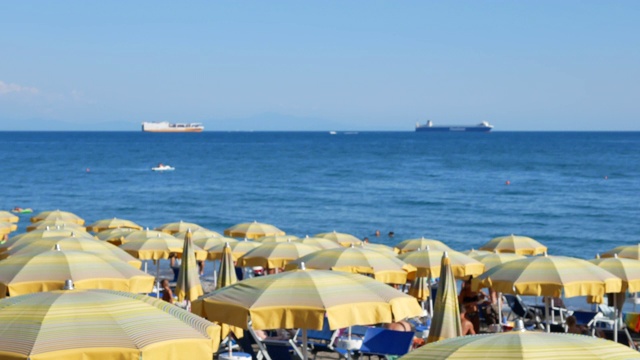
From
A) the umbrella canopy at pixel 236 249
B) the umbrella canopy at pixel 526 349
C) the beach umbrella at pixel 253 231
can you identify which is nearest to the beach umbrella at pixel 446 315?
the umbrella canopy at pixel 526 349

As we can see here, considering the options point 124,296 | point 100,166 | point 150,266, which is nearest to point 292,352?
point 124,296

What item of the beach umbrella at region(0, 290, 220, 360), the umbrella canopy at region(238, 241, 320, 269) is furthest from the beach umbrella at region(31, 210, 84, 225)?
the beach umbrella at region(0, 290, 220, 360)

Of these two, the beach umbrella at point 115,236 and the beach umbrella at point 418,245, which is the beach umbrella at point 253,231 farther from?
the beach umbrella at point 418,245

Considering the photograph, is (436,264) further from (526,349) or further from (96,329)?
(526,349)

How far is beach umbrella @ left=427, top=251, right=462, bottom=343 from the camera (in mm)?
8961

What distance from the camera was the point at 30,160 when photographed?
102m

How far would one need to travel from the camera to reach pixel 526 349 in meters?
4.56

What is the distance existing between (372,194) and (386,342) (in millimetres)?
50450

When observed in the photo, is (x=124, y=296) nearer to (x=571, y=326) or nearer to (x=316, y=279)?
(x=316, y=279)

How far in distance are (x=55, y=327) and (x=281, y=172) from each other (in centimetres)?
7967

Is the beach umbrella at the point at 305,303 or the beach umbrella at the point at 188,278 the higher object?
the beach umbrella at the point at 305,303

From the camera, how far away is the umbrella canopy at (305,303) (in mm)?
7863

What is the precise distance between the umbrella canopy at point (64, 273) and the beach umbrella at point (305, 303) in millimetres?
2286

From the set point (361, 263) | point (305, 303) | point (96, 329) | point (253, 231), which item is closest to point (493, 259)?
point (361, 263)
